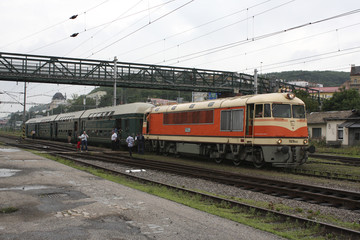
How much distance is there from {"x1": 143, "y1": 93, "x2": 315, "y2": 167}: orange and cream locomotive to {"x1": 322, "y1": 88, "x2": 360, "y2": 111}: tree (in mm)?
48786

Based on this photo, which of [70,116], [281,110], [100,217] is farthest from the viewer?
[70,116]

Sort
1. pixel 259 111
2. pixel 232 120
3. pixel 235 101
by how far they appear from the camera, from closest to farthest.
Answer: pixel 259 111, pixel 232 120, pixel 235 101

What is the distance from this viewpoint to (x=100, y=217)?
7539mm

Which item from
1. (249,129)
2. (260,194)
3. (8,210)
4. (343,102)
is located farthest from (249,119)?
(343,102)

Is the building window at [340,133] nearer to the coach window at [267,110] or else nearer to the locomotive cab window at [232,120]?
the locomotive cab window at [232,120]

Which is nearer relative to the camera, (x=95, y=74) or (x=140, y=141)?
(x=140, y=141)

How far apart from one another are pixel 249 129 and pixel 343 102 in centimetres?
5165

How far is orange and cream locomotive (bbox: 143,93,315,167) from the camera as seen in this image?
54.8ft

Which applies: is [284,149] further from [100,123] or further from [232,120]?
[100,123]

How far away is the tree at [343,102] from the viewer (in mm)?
62312

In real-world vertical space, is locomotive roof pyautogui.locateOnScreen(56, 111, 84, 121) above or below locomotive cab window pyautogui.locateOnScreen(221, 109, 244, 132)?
above

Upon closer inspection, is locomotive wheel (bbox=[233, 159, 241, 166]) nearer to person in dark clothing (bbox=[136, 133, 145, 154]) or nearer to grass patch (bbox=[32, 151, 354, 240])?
grass patch (bbox=[32, 151, 354, 240])

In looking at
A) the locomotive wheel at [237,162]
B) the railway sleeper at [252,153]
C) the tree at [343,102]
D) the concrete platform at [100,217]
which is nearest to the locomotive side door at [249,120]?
the railway sleeper at [252,153]

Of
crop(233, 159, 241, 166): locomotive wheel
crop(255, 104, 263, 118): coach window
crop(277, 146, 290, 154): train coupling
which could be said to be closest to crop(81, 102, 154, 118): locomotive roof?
crop(233, 159, 241, 166): locomotive wheel
